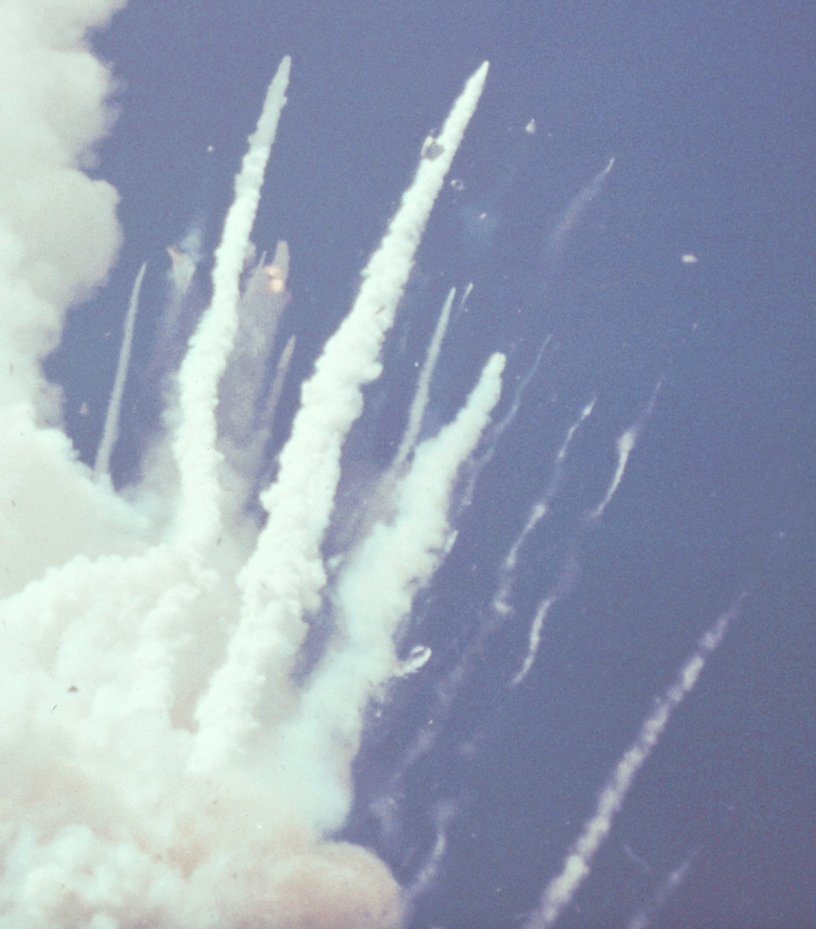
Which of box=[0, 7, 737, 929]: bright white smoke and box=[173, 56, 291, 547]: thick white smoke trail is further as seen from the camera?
box=[173, 56, 291, 547]: thick white smoke trail

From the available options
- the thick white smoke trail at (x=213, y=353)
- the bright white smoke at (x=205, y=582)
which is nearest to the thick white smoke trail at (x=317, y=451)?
the bright white smoke at (x=205, y=582)

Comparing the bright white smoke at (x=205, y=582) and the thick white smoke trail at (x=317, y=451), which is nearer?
the bright white smoke at (x=205, y=582)

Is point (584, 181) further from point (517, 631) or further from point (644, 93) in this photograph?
point (517, 631)

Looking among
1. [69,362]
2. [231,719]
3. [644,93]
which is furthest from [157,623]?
[644,93]

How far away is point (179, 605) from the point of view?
4344 millimetres

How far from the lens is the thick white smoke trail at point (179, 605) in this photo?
4250mm

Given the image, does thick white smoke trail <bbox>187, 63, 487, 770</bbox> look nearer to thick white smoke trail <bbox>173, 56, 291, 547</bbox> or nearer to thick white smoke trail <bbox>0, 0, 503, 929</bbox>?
thick white smoke trail <bbox>0, 0, 503, 929</bbox>

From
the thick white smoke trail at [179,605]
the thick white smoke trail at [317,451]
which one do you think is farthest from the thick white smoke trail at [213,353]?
the thick white smoke trail at [317,451]

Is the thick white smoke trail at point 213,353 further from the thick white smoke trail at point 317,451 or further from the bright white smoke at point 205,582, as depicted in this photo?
the thick white smoke trail at point 317,451

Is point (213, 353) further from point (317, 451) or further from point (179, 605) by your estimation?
point (179, 605)

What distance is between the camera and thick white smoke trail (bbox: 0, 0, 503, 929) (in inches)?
167

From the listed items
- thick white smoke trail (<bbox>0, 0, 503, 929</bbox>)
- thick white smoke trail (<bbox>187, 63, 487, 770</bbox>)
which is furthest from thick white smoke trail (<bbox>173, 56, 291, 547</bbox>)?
thick white smoke trail (<bbox>187, 63, 487, 770</bbox>)

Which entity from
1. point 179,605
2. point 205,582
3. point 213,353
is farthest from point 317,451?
point 179,605

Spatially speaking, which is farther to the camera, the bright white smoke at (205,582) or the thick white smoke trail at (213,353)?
the thick white smoke trail at (213,353)
